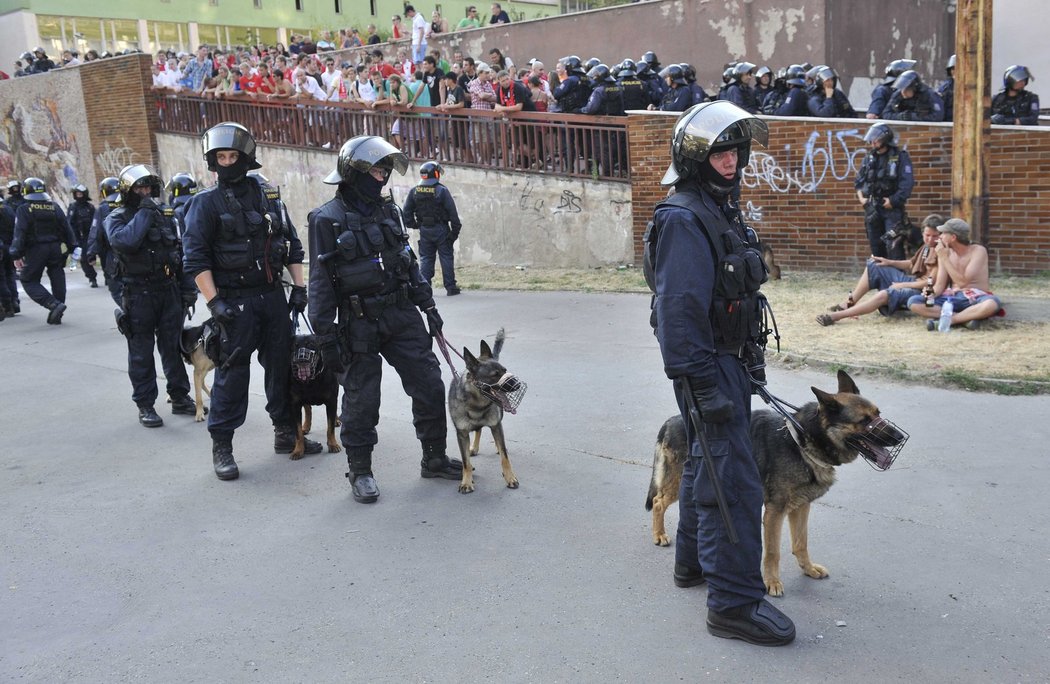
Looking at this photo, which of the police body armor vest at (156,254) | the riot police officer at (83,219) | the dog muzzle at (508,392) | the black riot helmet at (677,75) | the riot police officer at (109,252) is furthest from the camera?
the riot police officer at (83,219)

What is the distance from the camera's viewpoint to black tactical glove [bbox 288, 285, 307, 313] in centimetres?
650

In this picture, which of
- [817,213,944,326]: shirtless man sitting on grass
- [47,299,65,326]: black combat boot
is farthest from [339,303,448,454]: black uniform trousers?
[47,299,65,326]: black combat boot

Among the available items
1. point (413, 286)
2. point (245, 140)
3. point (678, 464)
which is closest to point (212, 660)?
point (678, 464)

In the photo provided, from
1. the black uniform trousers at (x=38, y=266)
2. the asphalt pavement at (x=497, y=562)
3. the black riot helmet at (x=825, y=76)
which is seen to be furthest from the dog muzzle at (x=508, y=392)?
the black uniform trousers at (x=38, y=266)

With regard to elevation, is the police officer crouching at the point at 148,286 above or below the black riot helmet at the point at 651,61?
below

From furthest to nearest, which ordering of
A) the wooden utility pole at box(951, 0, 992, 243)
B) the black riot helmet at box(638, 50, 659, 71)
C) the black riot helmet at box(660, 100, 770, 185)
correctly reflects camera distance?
the black riot helmet at box(638, 50, 659, 71) < the wooden utility pole at box(951, 0, 992, 243) < the black riot helmet at box(660, 100, 770, 185)

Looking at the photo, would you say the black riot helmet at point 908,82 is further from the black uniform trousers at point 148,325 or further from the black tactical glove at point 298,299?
the black uniform trousers at point 148,325

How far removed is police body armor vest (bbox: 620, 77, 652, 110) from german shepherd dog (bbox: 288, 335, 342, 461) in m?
9.41

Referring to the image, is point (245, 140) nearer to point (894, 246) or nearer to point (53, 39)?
point (894, 246)

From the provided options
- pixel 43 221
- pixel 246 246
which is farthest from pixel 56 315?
pixel 246 246

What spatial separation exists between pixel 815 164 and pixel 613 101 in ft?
11.6

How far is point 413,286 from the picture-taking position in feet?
19.5

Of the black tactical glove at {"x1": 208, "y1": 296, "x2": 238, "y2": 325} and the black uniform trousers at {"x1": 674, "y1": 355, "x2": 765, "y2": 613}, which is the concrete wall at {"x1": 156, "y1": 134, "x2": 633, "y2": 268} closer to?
the black tactical glove at {"x1": 208, "y1": 296, "x2": 238, "y2": 325}

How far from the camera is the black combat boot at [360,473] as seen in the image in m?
5.78
